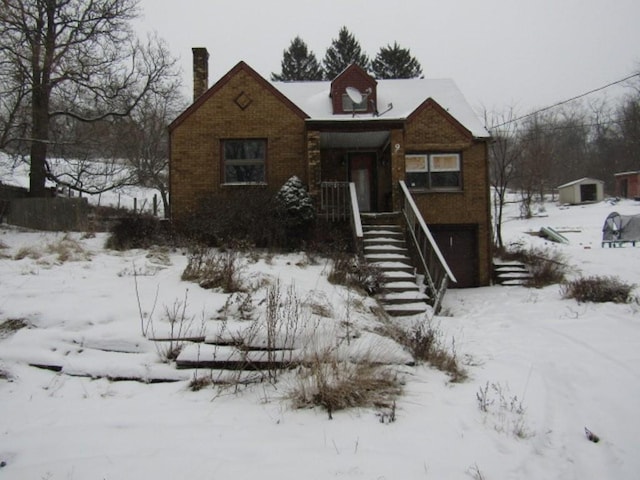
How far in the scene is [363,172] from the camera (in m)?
15.9

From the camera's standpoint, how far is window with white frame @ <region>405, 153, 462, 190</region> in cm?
1455

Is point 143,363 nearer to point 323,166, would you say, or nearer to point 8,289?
point 8,289

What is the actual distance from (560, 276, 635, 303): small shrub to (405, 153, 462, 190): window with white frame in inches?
231

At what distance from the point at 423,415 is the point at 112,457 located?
108 inches

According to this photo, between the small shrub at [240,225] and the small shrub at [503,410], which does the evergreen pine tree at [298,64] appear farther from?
the small shrub at [503,410]

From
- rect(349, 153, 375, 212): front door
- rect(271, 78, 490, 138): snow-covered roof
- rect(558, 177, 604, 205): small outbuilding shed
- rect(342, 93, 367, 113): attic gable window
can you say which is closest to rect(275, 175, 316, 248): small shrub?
rect(271, 78, 490, 138): snow-covered roof

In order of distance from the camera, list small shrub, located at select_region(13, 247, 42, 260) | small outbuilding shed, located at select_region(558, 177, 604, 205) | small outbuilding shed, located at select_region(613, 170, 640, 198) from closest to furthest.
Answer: small shrub, located at select_region(13, 247, 42, 260) < small outbuilding shed, located at select_region(558, 177, 604, 205) < small outbuilding shed, located at select_region(613, 170, 640, 198)

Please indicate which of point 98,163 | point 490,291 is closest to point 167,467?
point 490,291

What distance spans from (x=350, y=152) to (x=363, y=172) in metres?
0.91

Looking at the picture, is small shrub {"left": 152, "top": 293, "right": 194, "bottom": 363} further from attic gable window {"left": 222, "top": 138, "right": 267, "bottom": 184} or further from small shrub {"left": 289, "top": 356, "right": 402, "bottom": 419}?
attic gable window {"left": 222, "top": 138, "right": 267, "bottom": 184}

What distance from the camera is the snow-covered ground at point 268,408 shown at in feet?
10.5

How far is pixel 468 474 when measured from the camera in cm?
318

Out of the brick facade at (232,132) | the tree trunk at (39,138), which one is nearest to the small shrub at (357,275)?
the brick facade at (232,132)

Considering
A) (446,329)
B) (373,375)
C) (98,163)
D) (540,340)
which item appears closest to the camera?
(373,375)
